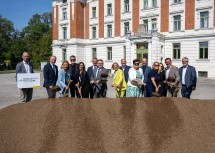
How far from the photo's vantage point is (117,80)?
6535 millimetres

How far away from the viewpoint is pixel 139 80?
623 centimetres

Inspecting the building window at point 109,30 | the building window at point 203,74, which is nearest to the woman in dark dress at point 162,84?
the building window at point 203,74

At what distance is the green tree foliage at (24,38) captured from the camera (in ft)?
175

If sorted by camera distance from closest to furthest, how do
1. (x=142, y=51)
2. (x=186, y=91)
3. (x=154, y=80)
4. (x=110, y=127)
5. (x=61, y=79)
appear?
(x=110, y=127) < (x=154, y=80) < (x=61, y=79) < (x=186, y=91) < (x=142, y=51)

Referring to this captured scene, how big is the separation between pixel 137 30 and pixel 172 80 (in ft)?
70.1

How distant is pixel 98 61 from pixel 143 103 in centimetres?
356

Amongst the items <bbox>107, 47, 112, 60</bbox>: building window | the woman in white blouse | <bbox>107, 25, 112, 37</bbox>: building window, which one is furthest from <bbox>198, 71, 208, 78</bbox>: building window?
the woman in white blouse

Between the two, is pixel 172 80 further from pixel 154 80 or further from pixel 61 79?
pixel 61 79

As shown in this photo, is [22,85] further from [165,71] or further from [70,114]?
[165,71]

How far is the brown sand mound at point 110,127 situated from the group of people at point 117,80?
5.96 feet

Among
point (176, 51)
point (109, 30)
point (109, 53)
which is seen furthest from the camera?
point (109, 53)

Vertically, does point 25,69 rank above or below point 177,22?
below

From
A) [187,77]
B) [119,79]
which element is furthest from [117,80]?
[187,77]

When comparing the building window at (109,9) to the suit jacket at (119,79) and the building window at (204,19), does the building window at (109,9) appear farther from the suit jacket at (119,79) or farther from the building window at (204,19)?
the suit jacket at (119,79)
